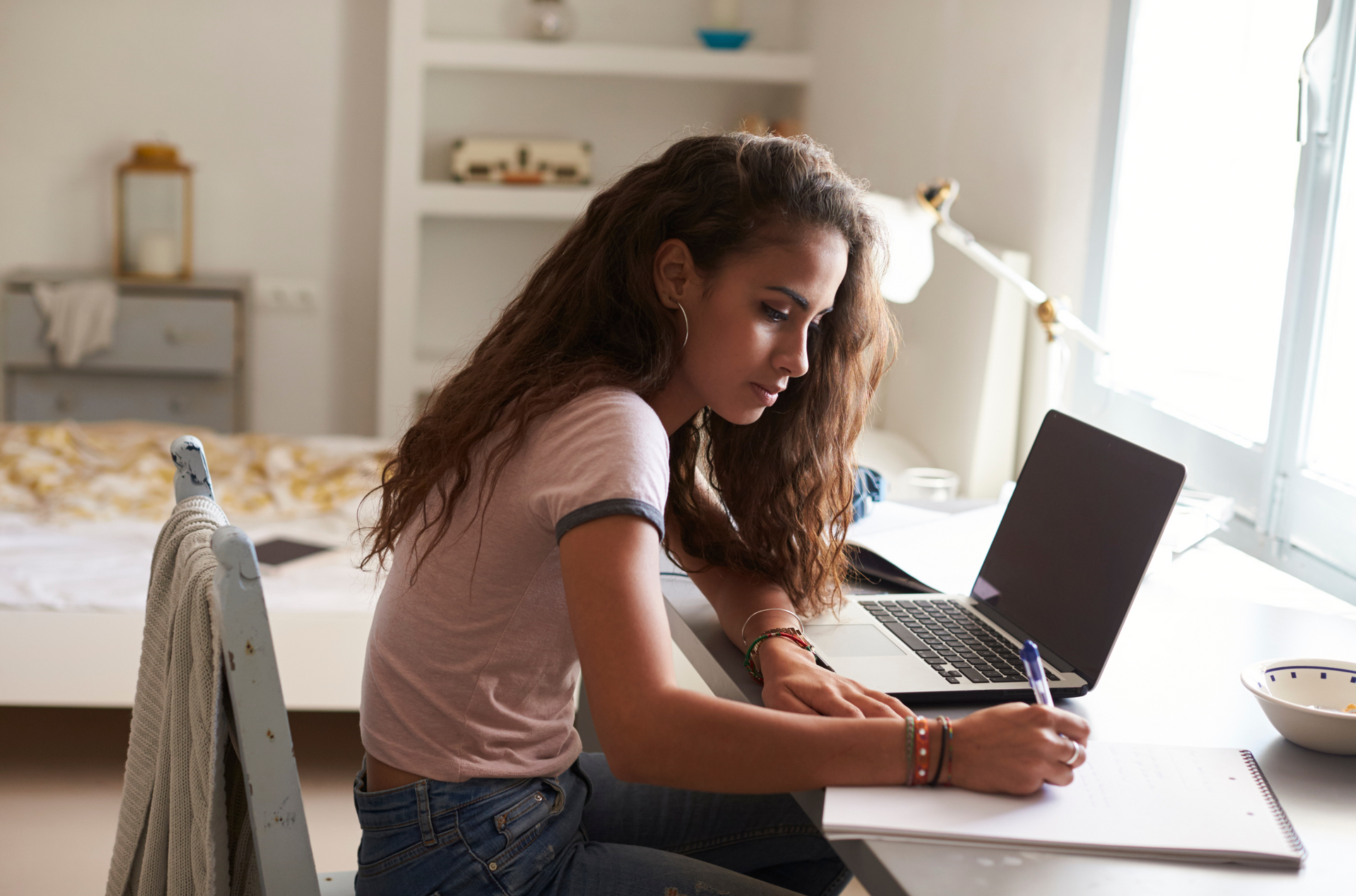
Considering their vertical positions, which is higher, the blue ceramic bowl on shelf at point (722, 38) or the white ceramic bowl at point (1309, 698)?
the blue ceramic bowl on shelf at point (722, 38)

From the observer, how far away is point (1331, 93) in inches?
58.9

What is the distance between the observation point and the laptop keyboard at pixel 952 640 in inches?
38.4

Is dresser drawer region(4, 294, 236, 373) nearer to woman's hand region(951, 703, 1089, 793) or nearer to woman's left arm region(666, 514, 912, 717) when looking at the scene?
woman's left arm region(666, 514, 912, 717)

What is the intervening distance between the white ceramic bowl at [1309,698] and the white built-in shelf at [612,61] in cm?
324

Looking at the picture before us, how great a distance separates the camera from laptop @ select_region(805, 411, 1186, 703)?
96 cm

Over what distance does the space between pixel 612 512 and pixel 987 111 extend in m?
2.01

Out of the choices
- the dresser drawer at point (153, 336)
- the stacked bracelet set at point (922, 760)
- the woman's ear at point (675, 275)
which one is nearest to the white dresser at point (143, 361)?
the dresser drawer at point (153, 336)

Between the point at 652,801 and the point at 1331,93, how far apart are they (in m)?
1.21

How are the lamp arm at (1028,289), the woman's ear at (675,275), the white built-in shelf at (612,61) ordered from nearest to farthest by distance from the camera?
the woman's ear at (675,275) < the lamp arm at (1028,289) < the white built-in shelf at (612,61)

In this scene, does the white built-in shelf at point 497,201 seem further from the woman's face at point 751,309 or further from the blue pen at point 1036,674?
the blue pen at point 1036,674

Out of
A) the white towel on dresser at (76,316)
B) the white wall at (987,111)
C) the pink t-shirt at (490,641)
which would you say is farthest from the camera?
the white towel on dresser at (76,316)

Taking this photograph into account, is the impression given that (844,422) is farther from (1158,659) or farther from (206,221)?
(206,221)

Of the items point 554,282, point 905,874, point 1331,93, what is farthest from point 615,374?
point 1331,93

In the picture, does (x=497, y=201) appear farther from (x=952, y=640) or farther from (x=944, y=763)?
(x=944, y=763)
